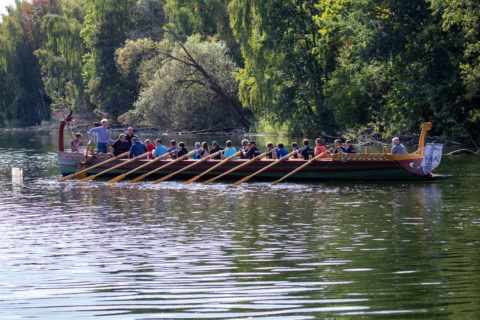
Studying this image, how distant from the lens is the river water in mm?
8070

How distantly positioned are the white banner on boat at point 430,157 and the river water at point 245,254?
1005 millimetres

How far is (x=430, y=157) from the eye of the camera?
814 inches

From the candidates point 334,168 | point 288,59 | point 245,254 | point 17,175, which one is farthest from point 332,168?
point 288,59

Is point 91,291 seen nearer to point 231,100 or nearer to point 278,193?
point 278,193

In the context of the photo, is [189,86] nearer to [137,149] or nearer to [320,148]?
[137,149]

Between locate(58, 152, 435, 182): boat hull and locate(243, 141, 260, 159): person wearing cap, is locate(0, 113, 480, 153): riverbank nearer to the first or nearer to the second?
locate(58, 152, 435, 182): boat hull

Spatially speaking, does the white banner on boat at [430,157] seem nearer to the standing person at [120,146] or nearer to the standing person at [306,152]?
the standing person at [306,152]

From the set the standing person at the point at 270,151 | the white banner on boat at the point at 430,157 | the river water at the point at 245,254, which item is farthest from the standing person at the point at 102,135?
the white banner on boat at the point at 430,157

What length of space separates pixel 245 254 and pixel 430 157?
1120cm

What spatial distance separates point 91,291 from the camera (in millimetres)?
8859

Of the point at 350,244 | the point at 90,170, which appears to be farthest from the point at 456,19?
the point at 350,244

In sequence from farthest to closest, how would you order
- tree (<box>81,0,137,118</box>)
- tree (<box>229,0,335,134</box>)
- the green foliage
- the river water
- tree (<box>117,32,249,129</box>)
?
the green foliage, tree (<box>81,0,137,118</box>), tree (<box>117,32,249,129</box>), tree (<box>229,0,335,134</box>), the river water

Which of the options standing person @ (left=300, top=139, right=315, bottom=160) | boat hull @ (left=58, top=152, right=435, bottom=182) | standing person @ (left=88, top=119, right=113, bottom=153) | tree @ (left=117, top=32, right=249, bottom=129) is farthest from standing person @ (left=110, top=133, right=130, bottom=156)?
tree @ (left=117, top=32, right=249, bottom=129)

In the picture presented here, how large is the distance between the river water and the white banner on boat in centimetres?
101
